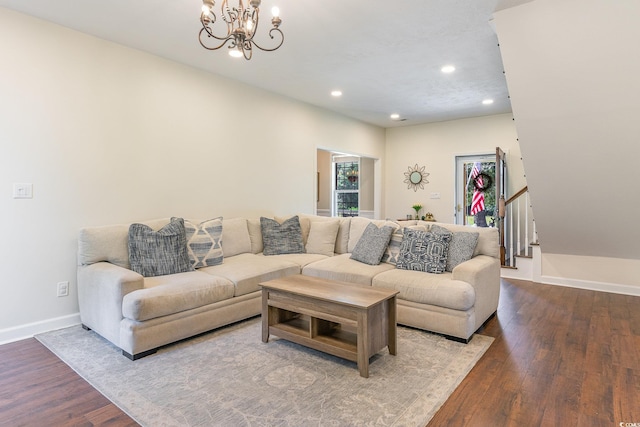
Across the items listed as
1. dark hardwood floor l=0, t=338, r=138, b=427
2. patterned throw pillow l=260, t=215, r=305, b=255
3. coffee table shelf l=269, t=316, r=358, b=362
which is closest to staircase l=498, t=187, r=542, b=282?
patterned throw pillow l=260, t=215, r=305, b=255

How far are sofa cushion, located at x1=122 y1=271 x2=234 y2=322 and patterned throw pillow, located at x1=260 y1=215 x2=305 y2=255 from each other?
1197 mm

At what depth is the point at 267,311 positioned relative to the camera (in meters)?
2.86

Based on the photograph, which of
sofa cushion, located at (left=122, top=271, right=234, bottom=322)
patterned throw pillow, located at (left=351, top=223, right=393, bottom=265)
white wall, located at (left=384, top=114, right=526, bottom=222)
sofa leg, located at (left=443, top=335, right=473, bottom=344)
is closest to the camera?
sofa cushion, located at (left=122, top=271, right=234, bottom=322)

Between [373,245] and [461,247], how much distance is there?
895mm

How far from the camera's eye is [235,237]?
4.17 m

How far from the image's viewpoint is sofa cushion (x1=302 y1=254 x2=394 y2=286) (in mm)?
3432

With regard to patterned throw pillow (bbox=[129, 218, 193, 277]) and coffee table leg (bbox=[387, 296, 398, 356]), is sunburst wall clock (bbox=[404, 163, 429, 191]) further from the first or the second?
patterned throw pillow (bbox=[129, 218, 193, 277])

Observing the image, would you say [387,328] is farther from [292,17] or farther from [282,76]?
[282,76]

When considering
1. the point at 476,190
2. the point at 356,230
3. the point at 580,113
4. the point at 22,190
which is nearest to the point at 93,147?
the point at 22,190

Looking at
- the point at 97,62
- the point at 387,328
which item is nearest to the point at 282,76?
the point at 97,62

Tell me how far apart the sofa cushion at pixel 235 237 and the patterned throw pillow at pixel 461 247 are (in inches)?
89.7

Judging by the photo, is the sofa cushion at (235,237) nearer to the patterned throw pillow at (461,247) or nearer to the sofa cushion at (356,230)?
the sofa cushion at (356,230)

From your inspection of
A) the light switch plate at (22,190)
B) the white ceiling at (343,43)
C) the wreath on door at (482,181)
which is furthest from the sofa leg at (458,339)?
the wreath on door at (482,181)

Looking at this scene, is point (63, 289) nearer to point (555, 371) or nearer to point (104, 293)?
point (104, 293)
